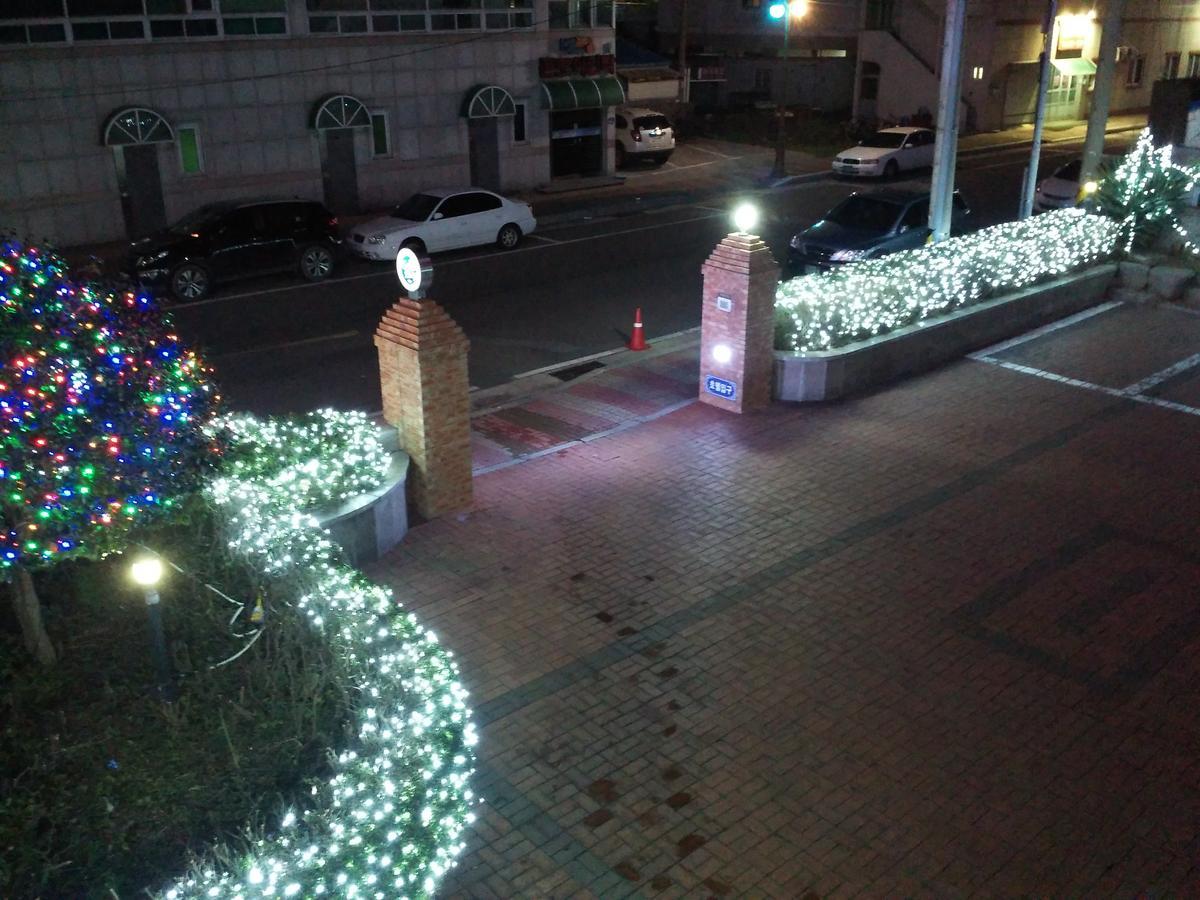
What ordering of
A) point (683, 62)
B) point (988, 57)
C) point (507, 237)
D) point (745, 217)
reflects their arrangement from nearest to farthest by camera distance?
point (745, 217) < point (507, 237) < point (683, 62) < point (988, 57)

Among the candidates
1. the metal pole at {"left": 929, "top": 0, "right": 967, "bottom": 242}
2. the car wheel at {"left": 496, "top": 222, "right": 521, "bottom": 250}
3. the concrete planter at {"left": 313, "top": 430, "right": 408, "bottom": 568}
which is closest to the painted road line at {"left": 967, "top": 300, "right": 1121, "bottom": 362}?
the metal pole at {"left": 929, "top": 0, "right": 967, "bottom": 242}

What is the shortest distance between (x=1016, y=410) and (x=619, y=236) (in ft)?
42.3

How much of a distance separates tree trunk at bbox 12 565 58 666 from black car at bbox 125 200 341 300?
12100 millimetres

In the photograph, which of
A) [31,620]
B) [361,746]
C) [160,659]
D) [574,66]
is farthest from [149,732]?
[574,66]

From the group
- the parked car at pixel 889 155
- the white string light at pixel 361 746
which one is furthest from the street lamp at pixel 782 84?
the white string light at pixel 361 746

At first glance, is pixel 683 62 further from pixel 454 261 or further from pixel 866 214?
pixel 866 214

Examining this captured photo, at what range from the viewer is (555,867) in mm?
6148

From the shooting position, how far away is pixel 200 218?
2005cm

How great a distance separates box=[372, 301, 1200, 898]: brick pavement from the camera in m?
6.27

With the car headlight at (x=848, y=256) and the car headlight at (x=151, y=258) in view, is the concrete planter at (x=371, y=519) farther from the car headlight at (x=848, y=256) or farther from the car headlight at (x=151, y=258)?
the car headlight at (x=151, y=258)

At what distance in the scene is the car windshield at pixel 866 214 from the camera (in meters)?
18.6

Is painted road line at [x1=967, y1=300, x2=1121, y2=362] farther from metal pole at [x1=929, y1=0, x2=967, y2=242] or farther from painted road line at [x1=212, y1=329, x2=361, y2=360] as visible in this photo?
painted road line at [x1=212, y1=329, x2=361, y2=360]

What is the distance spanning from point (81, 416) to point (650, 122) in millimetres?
30368

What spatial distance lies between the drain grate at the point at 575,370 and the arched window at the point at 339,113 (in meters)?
13.6
